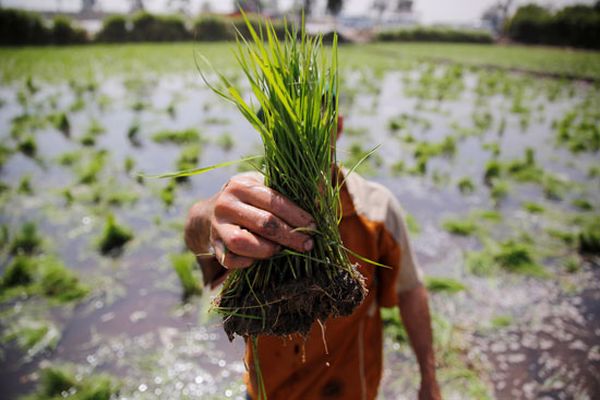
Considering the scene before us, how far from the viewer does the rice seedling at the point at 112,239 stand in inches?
177

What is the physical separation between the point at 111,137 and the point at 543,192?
897 centimetres

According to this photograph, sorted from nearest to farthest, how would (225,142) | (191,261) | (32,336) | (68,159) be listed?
1. (32,336)
2. (191,261)
3. (68,159)
4. (225,142)

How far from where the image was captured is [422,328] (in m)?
2.02

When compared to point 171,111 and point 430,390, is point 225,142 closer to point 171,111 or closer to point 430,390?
point 171,111

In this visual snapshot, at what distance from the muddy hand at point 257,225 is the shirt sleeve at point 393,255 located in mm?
794

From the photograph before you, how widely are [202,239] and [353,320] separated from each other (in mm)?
786

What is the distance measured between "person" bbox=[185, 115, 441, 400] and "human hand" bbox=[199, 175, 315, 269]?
63 millimetres

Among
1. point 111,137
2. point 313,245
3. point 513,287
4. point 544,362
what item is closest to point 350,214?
point 313,245

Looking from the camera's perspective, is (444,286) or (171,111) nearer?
(444,286)

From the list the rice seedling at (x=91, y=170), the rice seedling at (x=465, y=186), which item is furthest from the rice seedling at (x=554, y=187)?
the rice seedling at (x=91, y=170)

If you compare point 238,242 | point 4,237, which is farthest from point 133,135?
point 238,242

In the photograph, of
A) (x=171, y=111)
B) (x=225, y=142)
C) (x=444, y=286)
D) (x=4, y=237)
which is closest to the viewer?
(x=444, y=286)

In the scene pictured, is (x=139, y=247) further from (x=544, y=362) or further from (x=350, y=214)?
(x=544, y=362)

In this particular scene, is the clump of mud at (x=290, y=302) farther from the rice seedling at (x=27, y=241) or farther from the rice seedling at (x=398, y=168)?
the rice seedling at (x=398, y=168)
